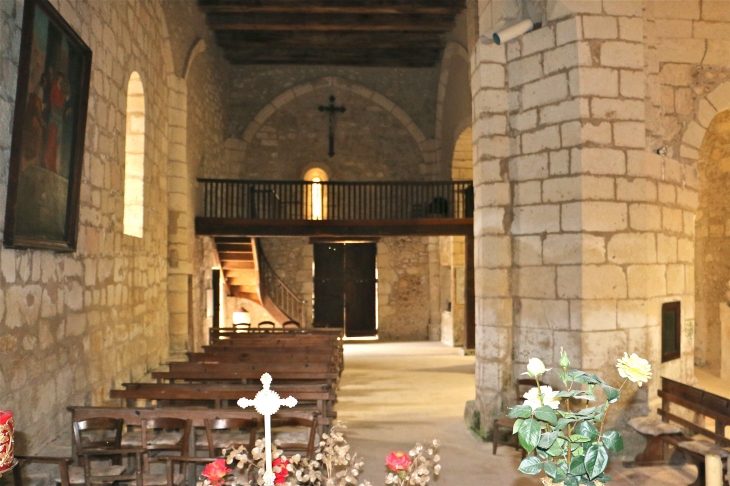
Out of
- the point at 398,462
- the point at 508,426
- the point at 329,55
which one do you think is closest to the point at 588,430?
the point at 398,462

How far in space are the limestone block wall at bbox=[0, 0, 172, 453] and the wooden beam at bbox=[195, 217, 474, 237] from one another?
2.47m

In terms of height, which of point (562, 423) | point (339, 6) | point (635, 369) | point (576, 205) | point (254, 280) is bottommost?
point (562, 423)

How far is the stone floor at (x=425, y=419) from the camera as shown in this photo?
202 inches

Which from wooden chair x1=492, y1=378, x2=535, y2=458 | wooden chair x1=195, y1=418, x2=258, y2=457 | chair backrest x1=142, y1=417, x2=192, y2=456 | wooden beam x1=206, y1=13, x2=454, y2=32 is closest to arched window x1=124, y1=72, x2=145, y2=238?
chair backrest x1=142, y1=417, x2=192, y2=456

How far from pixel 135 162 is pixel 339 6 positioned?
17.2 ft

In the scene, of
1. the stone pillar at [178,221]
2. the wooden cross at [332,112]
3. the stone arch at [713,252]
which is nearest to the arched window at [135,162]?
the stone pillar at [178,221]

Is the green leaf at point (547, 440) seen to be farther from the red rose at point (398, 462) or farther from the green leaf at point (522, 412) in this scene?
the red rose at point (398, 462)

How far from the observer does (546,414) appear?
5.49ft

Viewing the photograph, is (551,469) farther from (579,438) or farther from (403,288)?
(403,288)

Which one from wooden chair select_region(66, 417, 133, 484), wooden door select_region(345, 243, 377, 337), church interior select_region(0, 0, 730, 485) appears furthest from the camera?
wooden door select_region(345, 243, 377, 337)

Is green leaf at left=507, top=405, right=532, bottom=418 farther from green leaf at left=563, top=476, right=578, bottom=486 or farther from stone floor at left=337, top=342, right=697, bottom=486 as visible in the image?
stone floor at left=337, top=342, right=697, bottom=486

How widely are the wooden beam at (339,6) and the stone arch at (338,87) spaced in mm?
3818

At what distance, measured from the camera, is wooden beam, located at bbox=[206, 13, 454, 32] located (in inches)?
480

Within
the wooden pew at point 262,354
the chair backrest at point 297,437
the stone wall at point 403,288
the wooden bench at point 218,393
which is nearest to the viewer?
the chair backrest at point 297,437
